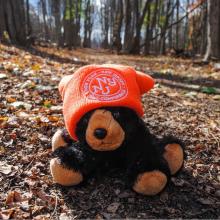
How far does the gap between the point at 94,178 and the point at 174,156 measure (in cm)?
57

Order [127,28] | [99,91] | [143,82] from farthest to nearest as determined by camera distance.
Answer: [127,28]
[143,82]
[99,91]

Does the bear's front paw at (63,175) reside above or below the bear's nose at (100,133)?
below

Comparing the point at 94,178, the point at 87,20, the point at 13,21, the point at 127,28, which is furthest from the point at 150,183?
the point at 87,20

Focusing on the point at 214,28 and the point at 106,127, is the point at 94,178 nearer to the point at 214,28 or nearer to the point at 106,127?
the point at 106,127

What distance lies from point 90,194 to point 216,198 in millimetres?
844

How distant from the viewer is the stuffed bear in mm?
2234

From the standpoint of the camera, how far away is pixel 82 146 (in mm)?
2387

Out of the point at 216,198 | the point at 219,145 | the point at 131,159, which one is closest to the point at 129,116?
the point at 131,159

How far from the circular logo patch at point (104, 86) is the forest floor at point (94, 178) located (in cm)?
65

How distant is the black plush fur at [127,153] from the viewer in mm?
2283

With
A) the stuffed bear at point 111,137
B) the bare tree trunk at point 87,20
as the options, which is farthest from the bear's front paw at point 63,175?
the bare tree trunk at point 87,20

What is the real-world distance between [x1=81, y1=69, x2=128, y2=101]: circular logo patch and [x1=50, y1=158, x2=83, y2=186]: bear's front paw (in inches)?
19.4

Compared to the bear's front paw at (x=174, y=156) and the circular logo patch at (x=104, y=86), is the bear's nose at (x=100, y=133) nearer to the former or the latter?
the circular logo patch at (x=104, y=86)

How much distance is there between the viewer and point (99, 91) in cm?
228
